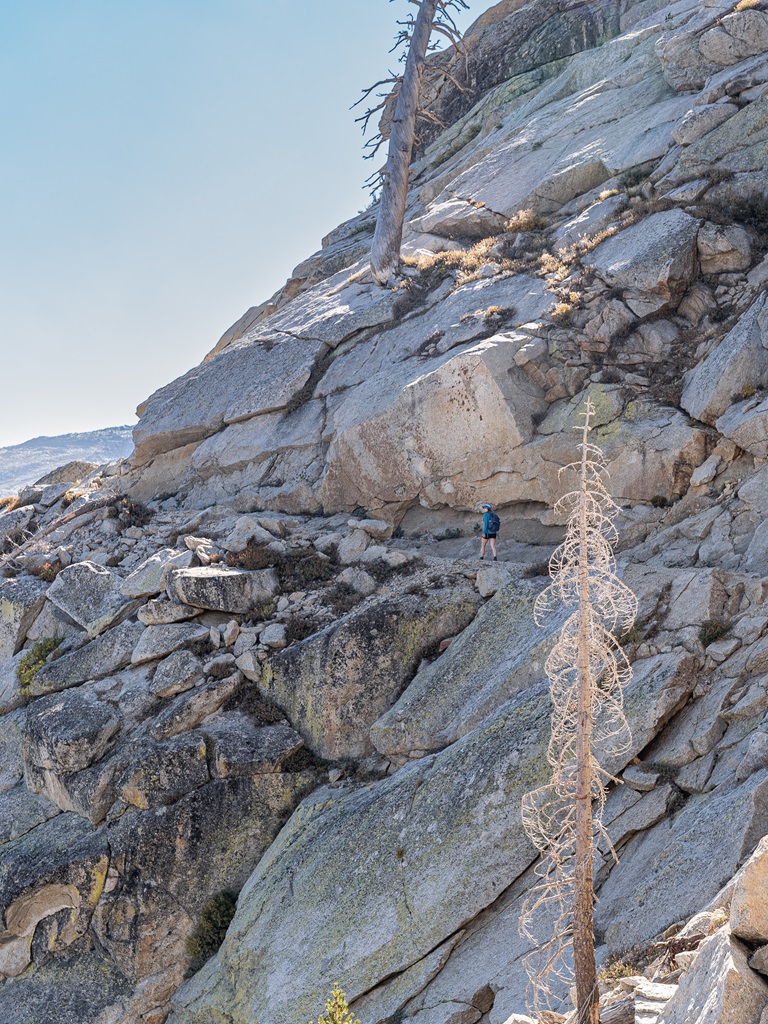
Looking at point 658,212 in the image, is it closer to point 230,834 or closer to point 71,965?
point 230,834

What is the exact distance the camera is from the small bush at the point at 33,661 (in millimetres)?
22812

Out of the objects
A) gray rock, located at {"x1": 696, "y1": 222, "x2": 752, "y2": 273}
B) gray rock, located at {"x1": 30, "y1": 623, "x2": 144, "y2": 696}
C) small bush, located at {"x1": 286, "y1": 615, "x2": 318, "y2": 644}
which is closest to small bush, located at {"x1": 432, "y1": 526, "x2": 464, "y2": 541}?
small bush, located at {"x1": 286, "y1": 615, "x2": 318, "y2": 644}

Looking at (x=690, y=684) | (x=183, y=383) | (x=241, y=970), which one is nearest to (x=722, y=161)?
(x=690, y=684)

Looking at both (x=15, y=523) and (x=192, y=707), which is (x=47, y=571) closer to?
(x=15, y=523)

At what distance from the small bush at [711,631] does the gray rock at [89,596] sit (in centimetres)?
1501

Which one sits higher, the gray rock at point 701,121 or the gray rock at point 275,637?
the gray rock at point 701,121

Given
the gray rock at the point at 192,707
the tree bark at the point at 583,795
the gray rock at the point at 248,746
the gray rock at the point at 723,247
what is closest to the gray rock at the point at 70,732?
the gray rock at the point at 192,707

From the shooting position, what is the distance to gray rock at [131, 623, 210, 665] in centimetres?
2173

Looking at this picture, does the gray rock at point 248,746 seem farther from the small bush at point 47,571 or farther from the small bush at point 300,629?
the small bush at point 47,571

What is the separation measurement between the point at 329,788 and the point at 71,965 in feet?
21.7

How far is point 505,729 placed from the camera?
1595 cm

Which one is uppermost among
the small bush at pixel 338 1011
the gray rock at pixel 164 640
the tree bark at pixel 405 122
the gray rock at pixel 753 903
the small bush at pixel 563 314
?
the tree bark at pixel 405 122

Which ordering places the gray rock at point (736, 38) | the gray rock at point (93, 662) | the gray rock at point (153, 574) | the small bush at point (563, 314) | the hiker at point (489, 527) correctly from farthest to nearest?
the gray rock at point (736, 38) < the small bush at point (563, 314) < the gray rock at point (153, 574) < the gray rock at point (93, 662) < the hiker at point (489, 527)

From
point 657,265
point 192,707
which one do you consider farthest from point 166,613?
point 657,265
